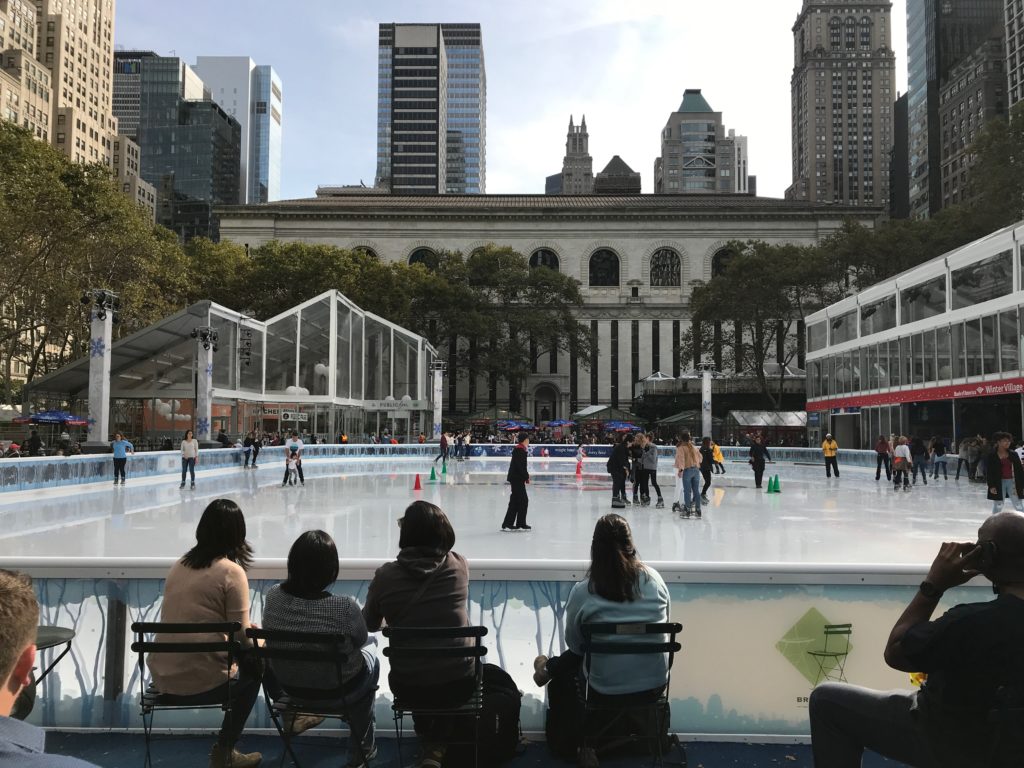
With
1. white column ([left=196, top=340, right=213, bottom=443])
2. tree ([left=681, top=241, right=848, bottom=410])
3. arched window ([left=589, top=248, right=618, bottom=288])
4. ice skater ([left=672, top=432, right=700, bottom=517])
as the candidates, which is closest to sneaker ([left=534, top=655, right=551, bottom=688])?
ice skater ([left=672, top=432, right=700, bottom=517])

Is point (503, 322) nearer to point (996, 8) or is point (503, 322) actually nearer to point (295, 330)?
point (295, 330)

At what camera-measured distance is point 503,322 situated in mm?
59219

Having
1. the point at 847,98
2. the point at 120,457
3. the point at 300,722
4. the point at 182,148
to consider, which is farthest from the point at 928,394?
the point at 182,148

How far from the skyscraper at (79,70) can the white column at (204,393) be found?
72.6m

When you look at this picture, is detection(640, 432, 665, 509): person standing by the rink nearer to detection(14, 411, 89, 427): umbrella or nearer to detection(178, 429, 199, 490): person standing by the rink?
detection(178, 429, 199, 490): person standing by the rink

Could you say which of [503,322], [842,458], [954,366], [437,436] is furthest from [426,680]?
[503,322]

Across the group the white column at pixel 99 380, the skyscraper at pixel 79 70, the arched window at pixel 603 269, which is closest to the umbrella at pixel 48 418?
the white column at pixel 99 380

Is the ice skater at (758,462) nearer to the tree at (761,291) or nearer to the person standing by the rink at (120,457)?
the person standing by the rink at (120,457)

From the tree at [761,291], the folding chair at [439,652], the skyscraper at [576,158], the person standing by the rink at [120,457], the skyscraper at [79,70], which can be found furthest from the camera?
the skyscraper at [576,158]

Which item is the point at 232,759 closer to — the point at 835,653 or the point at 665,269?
the point at 835,653

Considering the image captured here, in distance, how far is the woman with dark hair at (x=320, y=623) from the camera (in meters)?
3.28

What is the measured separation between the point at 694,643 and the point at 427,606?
1.44 metres

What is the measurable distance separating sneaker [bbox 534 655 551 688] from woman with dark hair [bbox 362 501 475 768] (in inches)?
14.1

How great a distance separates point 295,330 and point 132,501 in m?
17.6
